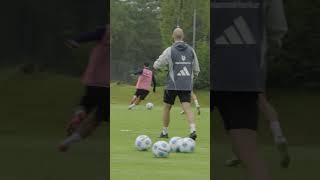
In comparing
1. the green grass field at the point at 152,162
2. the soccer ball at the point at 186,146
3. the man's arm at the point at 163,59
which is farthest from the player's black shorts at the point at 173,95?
the soccer ball at the point at 186,146

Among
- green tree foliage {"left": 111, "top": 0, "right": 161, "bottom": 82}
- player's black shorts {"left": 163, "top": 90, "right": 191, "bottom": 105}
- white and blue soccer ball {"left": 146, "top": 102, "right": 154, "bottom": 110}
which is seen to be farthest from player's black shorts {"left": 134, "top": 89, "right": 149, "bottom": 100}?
player's black shorts {"left": 163, "top": 90, "right": 191, "bottom": 105}

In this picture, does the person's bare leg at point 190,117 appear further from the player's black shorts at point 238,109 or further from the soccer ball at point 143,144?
the player's black shorts at point 238,109

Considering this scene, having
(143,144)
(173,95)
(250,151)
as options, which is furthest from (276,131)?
(173,95)

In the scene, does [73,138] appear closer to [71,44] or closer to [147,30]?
[71,44]

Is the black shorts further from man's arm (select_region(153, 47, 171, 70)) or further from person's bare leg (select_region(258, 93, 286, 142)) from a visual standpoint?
man's arm (select_region(153, 47, 171, 70))

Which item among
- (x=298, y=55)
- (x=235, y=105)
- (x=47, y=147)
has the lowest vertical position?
(x=47, y=147)

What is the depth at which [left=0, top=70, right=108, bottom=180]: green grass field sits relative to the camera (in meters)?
3.31

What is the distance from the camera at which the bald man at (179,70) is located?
1003cm

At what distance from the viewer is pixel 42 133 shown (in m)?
3.35

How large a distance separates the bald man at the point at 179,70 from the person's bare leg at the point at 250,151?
21.4 feet

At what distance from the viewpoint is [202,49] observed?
51.8 ft

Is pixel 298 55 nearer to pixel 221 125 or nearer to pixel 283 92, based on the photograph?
pixel 283 92

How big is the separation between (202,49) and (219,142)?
12.5 metres

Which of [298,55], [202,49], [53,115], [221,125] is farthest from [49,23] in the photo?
[202,49]
